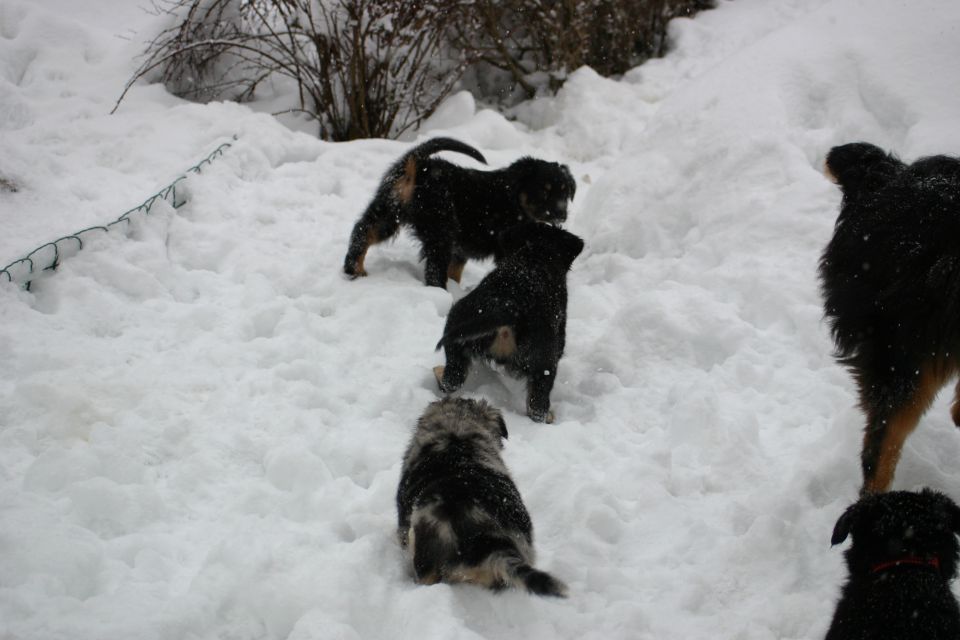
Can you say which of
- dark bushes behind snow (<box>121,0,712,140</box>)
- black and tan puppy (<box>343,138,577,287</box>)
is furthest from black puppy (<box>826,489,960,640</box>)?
dark bushes behind snow (<box>121,0,712,140</box>)

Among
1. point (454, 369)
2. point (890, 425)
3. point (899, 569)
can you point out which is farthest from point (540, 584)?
point (454, 369)

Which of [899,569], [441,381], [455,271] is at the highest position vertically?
[455,271]

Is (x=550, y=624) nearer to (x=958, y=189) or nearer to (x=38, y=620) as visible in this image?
(x=38, y=620)

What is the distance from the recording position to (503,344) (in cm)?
513

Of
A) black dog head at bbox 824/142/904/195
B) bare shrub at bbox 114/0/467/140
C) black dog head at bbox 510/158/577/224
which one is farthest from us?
bare shrub at bbox 114/0/467/140

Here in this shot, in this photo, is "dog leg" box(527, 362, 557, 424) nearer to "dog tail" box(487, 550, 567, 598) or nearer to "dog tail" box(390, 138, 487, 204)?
"dog tail" box(487, 550, 567, 598)

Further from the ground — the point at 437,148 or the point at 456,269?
the point at 437,148

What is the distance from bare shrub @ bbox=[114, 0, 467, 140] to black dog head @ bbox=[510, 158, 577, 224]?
3.80 metres

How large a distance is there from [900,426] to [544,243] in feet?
9.62

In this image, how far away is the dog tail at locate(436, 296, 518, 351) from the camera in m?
5.02

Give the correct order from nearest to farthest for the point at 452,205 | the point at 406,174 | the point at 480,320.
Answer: the point at 480,320
the point at 406,174
the point at 452,205

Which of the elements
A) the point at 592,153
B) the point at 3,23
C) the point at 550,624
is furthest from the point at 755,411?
the point at 3,23

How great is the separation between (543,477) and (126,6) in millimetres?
11407

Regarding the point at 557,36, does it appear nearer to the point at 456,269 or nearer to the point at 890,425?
the point at 456,269
